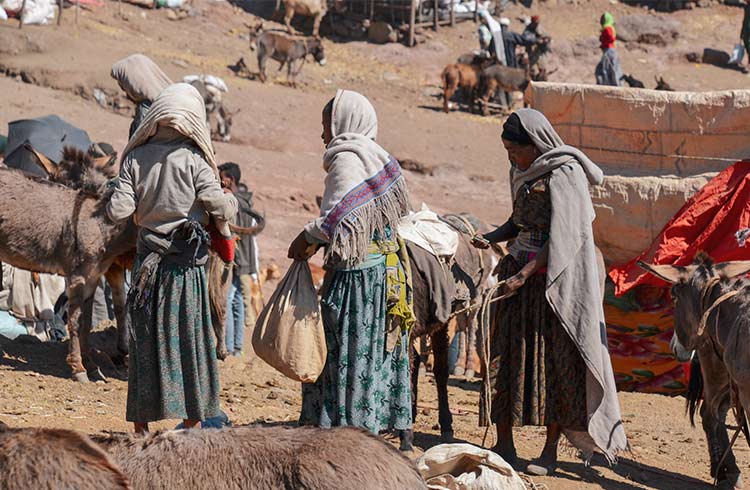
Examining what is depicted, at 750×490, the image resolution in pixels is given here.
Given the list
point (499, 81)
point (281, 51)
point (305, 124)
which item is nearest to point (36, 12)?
point (281, 51)

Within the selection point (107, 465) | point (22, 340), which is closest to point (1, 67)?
point (22, 340)

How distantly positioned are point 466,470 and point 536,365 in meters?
1.01

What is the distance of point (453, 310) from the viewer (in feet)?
23.4

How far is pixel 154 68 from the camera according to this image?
6.61 m

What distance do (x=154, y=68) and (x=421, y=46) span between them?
80.4 feet

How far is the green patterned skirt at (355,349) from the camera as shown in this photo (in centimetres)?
507

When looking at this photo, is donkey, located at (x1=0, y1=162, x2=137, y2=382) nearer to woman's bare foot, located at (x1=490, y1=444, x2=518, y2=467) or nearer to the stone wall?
woman's bare foot, located at (x1=490, y1=444, x2=518, y2=467)

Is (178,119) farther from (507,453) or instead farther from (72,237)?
(72,237)

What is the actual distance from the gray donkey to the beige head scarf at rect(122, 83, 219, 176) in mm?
2621

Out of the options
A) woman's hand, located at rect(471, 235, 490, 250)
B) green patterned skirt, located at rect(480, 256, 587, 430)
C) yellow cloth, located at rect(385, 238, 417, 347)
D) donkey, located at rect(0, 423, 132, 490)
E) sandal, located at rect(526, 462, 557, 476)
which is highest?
woman's hand, located at rect(471, 235, 490, 250)

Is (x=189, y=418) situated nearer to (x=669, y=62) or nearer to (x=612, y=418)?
(x=612, y=418)

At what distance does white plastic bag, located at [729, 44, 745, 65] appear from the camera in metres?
30.3

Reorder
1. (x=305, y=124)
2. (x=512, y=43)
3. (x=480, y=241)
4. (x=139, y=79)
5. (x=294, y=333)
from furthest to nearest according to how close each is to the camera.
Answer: (x=512, y=43)
(x=305, y=124)
(x=139, y=79)
(x=480, y=241)
(x=294, y=333)

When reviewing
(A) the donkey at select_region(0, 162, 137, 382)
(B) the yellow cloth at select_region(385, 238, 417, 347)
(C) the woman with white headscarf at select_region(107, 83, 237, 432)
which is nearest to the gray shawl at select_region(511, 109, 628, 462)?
(B) the yellow cloth at select_region(385, 238, 417, 347)
